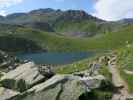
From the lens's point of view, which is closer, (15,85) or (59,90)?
(59,90)

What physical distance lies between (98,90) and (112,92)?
170 cm

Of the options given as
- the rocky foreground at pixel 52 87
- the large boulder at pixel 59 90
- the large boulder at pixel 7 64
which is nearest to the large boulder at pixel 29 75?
the rocky foreground at pixel 52 87

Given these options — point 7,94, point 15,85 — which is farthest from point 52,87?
point 15,85

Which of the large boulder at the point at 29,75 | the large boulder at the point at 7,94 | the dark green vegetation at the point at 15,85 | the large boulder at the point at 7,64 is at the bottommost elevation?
the large boulder at the point at 7,64

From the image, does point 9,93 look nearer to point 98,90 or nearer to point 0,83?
point 0,83

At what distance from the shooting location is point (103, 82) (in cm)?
3250

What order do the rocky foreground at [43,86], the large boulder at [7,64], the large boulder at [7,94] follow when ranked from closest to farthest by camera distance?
the rocky foreground at [43,86] → the large boulder at [7,94] → the large boulder at [7,64]

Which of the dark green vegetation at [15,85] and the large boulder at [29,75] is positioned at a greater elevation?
the large boulder at [29,75]

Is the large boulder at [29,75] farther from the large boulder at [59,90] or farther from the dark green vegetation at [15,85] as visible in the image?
the large boulder at [59,90]

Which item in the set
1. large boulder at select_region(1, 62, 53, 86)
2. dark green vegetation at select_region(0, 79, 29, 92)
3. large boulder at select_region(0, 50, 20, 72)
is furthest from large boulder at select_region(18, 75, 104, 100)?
large boulder at select_region(0, 50, 20, 72)

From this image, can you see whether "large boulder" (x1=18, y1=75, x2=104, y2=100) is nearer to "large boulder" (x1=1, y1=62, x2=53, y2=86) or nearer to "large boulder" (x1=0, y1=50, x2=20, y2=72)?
"large boulder" (x1=1, y1=62, x2=53, y2=86)

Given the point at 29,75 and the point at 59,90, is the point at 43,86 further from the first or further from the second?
the point at 29,75

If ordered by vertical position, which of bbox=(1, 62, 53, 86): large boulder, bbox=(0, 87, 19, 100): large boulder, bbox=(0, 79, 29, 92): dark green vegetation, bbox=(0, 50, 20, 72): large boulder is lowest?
bbox=(0, 50, 20, 72): large boulder

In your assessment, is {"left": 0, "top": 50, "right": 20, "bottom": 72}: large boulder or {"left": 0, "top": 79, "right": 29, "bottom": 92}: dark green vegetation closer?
{"left": 0, "top": 79, "right": 29, "bottom": 92}: dark green vegetation
